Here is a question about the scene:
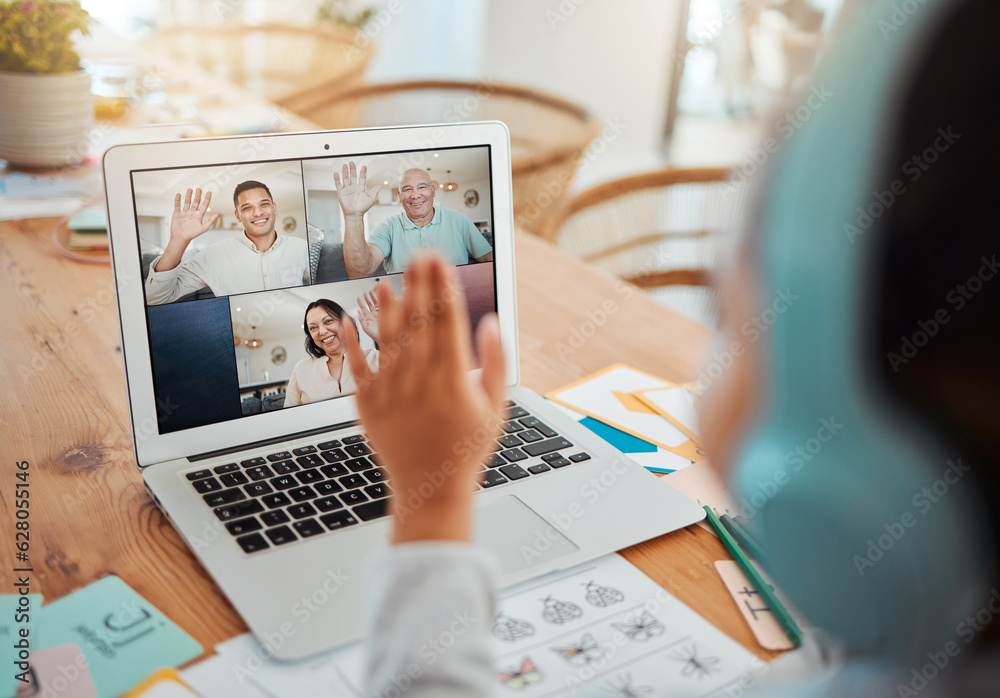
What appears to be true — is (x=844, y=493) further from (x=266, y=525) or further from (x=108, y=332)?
(x=108, y=332)

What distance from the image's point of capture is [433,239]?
31.5 inches

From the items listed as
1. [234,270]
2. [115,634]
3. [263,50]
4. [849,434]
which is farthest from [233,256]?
[263,50]

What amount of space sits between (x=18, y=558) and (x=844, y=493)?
0.59m

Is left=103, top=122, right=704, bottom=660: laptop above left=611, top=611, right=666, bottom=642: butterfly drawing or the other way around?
above

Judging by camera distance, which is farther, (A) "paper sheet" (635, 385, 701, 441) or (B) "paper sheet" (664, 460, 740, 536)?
(A) "paper sheet" (635, 385, 701, 441)

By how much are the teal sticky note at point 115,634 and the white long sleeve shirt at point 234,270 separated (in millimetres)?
248

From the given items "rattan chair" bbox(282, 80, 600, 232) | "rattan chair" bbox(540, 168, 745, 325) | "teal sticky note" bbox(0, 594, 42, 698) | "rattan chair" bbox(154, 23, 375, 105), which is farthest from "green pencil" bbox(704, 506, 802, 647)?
"rattan chair" bbox(154, 23, 375, 105)

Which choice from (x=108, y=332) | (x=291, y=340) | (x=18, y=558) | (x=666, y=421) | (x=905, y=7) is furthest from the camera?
(x=108, y=332)

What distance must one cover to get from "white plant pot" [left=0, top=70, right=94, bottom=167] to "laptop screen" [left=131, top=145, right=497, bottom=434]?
0.91 m

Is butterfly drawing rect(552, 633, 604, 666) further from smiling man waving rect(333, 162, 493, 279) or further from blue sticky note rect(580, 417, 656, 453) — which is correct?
smiling man waving rect(333, 162, 493, 279)

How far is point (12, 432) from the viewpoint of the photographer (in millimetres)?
781

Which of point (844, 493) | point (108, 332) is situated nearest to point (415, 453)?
point (844, 493)

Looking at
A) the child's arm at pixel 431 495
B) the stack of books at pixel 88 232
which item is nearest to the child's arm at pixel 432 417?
the child's arm at pixel 431 495

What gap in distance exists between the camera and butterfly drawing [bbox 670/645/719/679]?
56 cm
